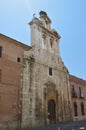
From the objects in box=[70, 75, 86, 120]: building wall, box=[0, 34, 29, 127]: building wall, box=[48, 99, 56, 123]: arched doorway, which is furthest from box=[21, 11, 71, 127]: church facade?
box=[70, 75, 86, 120]: building wall

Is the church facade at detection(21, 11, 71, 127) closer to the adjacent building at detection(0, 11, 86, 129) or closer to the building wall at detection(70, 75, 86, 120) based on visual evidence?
the adjacent building at detection(0, 11, 86, 129)

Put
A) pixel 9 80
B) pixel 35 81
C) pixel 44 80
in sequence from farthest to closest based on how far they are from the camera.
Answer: pixel 44 80 < pixel 35 81 < pixel 9 80

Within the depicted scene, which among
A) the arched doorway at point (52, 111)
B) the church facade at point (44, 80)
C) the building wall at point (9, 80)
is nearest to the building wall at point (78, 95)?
the church facade at point (44, 80)

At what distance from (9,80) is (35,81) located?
10.9 feet

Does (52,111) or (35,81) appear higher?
(35,81)

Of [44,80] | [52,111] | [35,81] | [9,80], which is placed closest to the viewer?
[9,80]

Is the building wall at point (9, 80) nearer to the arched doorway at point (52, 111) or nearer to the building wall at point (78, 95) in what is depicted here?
the arched doorway at point (52, 111)

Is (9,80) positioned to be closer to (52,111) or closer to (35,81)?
(35,81)

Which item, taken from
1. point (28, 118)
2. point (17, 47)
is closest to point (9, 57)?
point (17, 47)

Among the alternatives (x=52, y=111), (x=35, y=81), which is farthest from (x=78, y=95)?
(x=35, y=81)

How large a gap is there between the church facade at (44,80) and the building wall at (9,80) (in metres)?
0.84

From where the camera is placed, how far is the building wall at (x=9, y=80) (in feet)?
46.1

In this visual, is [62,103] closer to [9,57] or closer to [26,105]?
[26,105]

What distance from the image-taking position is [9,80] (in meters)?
15.0
